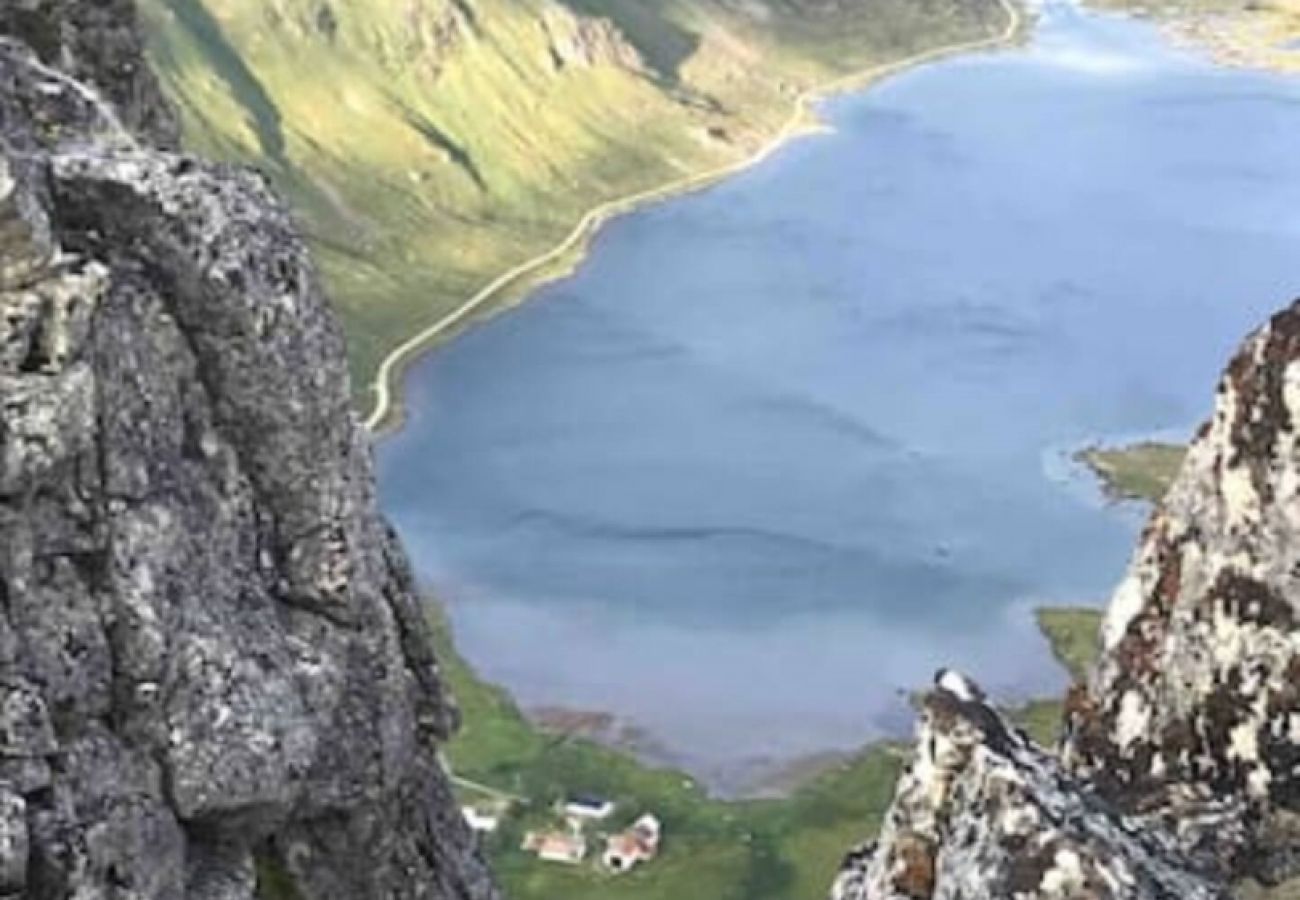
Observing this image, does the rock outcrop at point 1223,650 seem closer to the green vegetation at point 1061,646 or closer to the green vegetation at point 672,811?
the green vegetation at point 672,811

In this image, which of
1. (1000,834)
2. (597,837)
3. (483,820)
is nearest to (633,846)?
(597,837)

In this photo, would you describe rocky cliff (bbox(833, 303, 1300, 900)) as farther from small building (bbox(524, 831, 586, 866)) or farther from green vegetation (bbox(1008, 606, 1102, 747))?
green vegetation (bbox(1008, 606, 1102, 747))

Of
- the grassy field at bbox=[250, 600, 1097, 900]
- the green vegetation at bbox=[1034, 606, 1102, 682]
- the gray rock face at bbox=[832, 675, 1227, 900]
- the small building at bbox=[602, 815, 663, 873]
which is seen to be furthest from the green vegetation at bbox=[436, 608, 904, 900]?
the gray rock face at bbox=[832, 675, 1227, 900]

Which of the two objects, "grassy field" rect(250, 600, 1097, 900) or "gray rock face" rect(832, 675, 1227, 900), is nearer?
"gray rock face" rect(832, 675, 1227, 900)

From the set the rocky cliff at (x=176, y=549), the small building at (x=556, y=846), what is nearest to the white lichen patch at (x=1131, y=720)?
the rocky cliff at (x=176, y=549)

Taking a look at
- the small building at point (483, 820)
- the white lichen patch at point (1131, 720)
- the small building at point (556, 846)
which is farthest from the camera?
the small building at point (483, 820)

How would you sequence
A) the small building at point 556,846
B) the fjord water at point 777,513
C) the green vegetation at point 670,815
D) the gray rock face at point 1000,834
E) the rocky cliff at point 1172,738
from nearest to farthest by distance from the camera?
the gray rock face at point 1000,834 < the rocky cliff at point 1172,738 < the green vegetation at point 670,815 < the small building at point 556,846 < the fjord water at point 777,513

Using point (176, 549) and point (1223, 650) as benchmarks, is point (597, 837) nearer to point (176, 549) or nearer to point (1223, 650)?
point (1223, 650)
